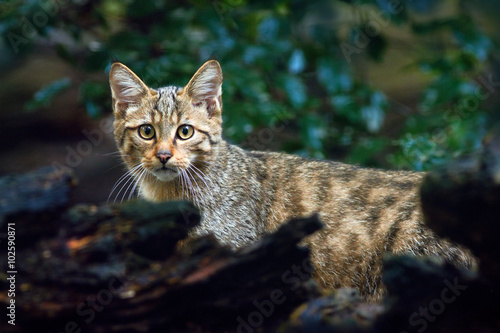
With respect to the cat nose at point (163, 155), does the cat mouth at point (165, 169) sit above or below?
below

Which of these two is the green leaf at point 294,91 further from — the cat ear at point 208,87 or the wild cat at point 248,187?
the cat ear at point 208,87

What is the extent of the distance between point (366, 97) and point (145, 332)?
4.49 metres

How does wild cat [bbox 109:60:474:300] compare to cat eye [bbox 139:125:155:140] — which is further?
cat eye [bbox 139:125:155:140]

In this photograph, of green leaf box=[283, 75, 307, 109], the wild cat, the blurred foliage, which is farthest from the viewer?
green leaf box=[283, 75, 307, 109]

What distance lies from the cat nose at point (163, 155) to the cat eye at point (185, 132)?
11.7 inches

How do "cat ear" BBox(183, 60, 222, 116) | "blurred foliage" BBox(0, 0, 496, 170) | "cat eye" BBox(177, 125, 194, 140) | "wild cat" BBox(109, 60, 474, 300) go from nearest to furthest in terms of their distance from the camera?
1. "wild cat" BBox(109, 60, 474, 300)
2. "cat eye" BBox(177, 125, 194, 140)
3. "cat ear" BBox(183, 60, 222, 116)
4. "blurred foliage" BBox(0, 0, 496, 170)

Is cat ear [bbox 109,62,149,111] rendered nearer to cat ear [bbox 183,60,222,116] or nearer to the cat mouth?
cat ear [bbox 183,60,222,116]

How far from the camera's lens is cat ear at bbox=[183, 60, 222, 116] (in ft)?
15.1

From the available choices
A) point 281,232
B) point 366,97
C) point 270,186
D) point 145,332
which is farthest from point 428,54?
point 145,332

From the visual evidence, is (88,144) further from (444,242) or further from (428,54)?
(444,242)

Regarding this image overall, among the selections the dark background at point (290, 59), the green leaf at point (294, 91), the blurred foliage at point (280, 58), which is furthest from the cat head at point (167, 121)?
the green leaf at point (294, 91)

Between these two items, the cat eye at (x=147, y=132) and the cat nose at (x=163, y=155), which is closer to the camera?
the cat nose at (x=163, y=155)

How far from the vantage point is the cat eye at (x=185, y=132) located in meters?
4.51

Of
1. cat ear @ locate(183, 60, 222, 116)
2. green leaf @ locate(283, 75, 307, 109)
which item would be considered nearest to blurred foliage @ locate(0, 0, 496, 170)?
green leaf @ locate(283, 75, 307, 109)
